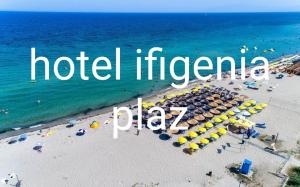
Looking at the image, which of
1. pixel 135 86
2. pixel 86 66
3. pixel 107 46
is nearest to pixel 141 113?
pixel 135 86

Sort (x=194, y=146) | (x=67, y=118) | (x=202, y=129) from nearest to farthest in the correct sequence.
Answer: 1. (x=194, y=146)
2. (x=202, y=129)
3. (x=67, y=118)

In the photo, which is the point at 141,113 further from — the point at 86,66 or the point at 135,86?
the point at 86,66

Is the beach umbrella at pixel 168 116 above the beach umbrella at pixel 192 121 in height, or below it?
above

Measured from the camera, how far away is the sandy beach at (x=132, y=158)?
24812 millimetres

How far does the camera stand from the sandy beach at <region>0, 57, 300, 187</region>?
24812 mm

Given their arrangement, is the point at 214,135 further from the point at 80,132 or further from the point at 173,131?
the point at 80,132

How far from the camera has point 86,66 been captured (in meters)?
64.6

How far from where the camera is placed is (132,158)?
27906 mm

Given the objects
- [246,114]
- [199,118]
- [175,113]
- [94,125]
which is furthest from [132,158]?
[246,114]

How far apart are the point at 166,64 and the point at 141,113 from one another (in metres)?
32.8

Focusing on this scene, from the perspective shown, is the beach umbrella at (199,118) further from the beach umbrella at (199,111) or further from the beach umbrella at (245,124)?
the beach umbrella at (245,124)

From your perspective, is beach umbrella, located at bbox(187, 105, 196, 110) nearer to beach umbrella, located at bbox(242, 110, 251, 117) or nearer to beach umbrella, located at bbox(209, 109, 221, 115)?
beach umbrella, located at bbox(209, 109, 221, 115)

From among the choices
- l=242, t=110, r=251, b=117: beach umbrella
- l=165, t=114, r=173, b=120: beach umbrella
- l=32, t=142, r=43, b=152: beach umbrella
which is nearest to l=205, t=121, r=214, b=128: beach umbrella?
l=165, t=114, r=173, b=120: beach umbrella

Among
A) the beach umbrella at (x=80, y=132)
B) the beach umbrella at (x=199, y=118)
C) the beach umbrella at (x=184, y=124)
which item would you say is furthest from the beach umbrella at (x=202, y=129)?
the beach umbrella at (x=80, y=132)
